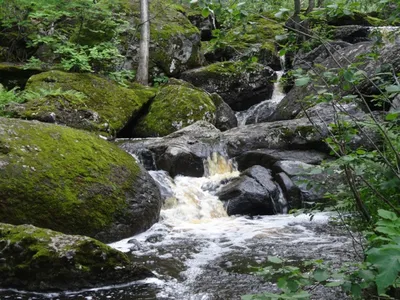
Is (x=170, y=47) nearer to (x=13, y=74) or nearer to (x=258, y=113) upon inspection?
(x=258, y=113)

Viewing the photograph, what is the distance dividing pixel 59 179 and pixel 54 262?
211cm

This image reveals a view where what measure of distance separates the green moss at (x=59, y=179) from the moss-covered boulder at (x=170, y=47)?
9.82m

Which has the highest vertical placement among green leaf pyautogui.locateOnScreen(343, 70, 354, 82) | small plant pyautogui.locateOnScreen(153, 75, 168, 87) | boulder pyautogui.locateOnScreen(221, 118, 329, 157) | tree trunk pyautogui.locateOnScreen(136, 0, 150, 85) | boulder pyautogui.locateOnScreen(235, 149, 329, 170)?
tree trunk pyautogui.locateOnScreen(136, 0, 150, 85)

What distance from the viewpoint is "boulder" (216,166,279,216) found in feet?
27.8

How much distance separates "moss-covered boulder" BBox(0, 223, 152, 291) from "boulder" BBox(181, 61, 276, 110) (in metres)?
12.2

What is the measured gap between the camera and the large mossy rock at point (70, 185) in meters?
5.76

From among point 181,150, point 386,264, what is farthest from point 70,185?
point 386,264

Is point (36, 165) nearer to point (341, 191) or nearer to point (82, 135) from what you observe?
point (82, 135)

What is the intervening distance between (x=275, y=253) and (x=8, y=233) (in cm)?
331

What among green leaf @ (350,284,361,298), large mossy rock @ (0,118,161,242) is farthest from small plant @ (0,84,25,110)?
green leaf @ (350,284,361,298)

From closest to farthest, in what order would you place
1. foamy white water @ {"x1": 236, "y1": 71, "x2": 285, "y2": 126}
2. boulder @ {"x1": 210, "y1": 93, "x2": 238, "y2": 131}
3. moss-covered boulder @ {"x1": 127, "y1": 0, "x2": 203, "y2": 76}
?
1. boulder @ {"x1": 210, "y1": 93, "x2": 238, "y2": 131}
2. foamy white water @ {"x1": 236, "y1": 71, "x2": 285, "y2": 126}
3. moss-covered boulder @ {"x1": 127, "y1": 0, "x2": 203, "y2": 76}

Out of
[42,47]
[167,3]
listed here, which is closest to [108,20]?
[42,47]

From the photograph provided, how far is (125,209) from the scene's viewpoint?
21.8 ft

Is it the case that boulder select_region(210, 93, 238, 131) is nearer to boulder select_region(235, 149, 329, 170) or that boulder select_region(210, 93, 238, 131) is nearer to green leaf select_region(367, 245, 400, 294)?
boulder select_region(235, 149, 329, 170)
